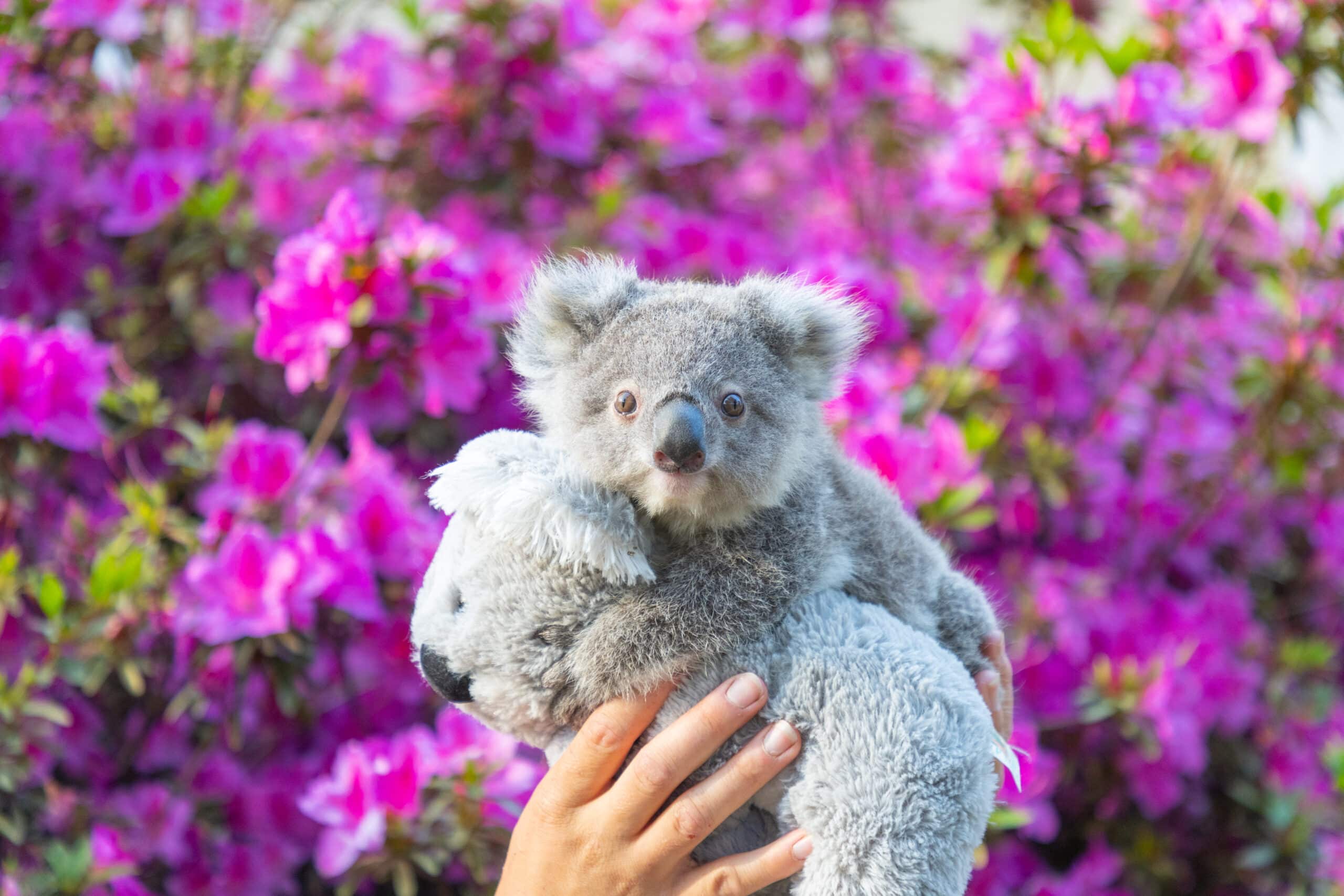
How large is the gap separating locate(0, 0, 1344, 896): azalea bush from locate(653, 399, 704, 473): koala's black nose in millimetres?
875

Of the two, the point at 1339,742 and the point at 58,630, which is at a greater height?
the point at 58,630

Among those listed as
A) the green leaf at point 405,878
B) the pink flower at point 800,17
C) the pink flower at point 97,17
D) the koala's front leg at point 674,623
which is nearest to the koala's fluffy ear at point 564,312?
the koala's front leg at point 674,623

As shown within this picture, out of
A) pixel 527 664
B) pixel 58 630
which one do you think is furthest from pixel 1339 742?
pixel 58 630

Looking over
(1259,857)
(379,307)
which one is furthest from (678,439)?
(1259,857)

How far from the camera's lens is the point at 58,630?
167 centimetres

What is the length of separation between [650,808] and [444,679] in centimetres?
28

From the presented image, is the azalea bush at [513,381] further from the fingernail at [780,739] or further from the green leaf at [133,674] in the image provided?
the fingernail at [780,739]

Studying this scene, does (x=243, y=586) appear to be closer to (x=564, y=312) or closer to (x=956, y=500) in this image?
(x=564, y=312)

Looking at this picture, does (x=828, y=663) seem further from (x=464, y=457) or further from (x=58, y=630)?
(x=58, y=630)

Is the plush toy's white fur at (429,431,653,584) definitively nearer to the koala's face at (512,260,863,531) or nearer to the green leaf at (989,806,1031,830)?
the koala's face at (512,260,863,531)

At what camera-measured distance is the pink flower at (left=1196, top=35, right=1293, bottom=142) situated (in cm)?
204

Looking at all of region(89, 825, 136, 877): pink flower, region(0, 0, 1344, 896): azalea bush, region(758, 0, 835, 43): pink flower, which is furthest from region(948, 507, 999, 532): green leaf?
region(89, 825, 136, 877): pink flower

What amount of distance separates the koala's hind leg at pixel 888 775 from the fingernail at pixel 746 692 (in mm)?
37

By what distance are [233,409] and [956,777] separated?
6.16 feet
